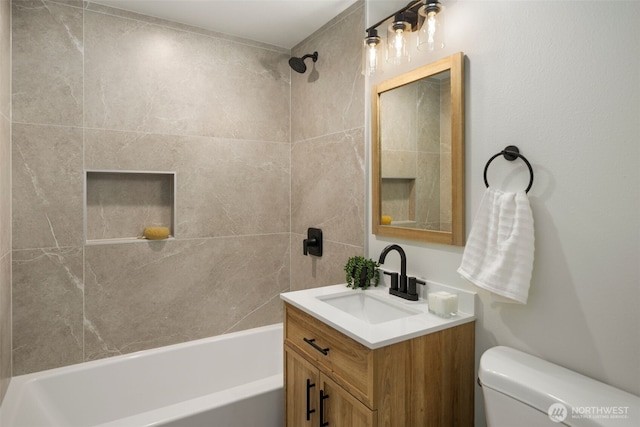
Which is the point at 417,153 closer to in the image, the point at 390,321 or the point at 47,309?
the point at 390,321

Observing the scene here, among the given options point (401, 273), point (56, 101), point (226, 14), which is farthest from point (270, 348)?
point (226, 14)

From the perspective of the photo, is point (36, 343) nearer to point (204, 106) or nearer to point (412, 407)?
point (204, 106)

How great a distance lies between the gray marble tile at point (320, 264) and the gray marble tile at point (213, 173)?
21cm

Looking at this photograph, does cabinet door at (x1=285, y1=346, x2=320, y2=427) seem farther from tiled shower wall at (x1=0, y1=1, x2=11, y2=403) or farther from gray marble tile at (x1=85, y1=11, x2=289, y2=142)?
gray marble tile at (x1=85, y1=11, x2=289, y2=142)

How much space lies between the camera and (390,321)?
143 centimetres

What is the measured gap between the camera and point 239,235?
2.55 m

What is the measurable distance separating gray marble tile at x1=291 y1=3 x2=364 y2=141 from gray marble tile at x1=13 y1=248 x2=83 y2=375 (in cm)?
159

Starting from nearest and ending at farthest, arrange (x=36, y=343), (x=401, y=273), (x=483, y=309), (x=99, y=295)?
(x=483, y=309) → (x=401, y=273) → (x=36, y=343) → (x=99, y=295)

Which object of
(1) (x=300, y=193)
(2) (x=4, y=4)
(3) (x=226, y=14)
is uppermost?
(3) (x=226, y=14)

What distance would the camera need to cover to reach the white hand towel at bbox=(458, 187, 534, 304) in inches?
48.7

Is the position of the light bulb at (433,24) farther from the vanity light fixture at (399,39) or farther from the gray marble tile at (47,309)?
the gray marble tile at (47,309)

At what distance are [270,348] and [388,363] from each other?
152 centimetres

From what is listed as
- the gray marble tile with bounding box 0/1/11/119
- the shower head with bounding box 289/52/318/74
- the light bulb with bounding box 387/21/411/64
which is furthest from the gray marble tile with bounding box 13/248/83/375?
the light bulb with bounding box 387/21/411/64

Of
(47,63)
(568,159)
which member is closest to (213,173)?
(47,63)
